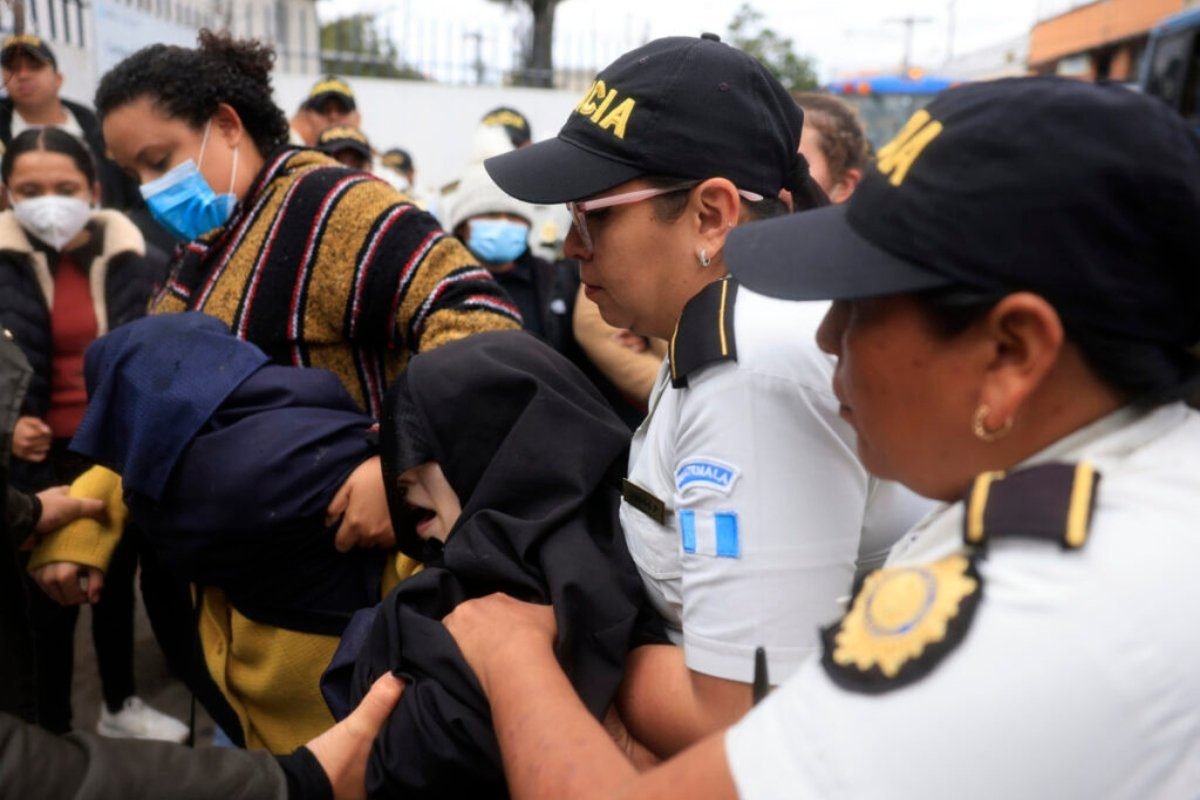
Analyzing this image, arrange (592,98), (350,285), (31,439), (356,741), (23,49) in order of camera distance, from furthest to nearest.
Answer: (23,49) → (31,439) → (350,285) → (592,98) → (356,741)

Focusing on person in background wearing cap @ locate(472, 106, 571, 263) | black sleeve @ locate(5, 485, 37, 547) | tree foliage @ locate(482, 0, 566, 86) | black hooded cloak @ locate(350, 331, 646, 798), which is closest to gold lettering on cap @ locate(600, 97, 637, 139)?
black hooded cloak @ locate(350, 331, 646, 798)

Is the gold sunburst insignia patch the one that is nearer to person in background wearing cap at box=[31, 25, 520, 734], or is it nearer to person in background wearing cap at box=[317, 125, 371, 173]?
person in background wearing cap at box=[31, 25, 520, 734]

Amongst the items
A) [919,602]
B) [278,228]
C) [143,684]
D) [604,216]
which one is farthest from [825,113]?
[143,684]

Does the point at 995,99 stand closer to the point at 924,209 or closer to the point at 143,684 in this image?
the point at 924,209

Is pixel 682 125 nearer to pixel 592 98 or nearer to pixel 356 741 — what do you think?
pixel 592 98

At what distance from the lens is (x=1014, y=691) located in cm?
75

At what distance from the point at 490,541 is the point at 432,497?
324mm

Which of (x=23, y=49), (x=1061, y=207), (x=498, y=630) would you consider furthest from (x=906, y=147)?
(x=23, y=49)

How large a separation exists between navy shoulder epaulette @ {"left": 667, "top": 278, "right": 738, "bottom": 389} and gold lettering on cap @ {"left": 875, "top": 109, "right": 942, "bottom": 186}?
30 centimetres

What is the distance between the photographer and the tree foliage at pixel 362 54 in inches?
524

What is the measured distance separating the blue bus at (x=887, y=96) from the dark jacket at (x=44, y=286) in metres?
12.9

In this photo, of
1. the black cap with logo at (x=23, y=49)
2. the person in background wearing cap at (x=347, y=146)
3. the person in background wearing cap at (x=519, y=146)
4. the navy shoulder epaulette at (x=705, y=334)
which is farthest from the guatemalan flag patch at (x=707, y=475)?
the person in background wearing cap at (x=347, y=146)

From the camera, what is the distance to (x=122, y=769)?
133 cm

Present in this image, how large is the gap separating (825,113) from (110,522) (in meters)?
2.36
